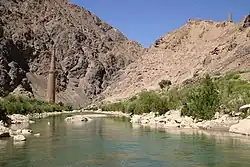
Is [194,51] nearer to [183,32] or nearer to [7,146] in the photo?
[183,32]

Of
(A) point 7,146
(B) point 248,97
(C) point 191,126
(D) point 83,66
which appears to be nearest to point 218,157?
(A) point 7,146

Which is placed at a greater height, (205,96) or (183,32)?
(183,32)

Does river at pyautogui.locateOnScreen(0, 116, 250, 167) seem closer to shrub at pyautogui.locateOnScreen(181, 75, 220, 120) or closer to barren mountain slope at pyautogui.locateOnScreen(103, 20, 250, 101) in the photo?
shrub at pyautogui.locateOnScreen(181, 75, 220, 120)

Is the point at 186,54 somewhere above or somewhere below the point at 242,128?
above

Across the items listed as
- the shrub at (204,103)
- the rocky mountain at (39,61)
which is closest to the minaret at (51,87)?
the rocky mountain at (39,61)

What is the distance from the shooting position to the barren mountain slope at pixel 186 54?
10069 centimetres

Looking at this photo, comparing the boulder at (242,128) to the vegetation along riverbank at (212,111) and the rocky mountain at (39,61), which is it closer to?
the vegetation along riverbank at (212,111)

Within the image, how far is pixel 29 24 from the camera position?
19550 cm

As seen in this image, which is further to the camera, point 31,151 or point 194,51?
point 194,51

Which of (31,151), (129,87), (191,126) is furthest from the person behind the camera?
(129,87)

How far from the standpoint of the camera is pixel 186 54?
4951 inches

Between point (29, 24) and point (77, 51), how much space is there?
85.2 feet

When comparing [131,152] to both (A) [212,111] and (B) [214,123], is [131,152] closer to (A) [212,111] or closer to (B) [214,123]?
(B) [214,123]

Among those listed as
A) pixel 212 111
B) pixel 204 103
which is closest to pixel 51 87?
pixel 204 103
